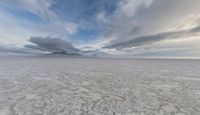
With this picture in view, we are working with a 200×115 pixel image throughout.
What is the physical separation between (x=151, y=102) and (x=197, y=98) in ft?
5.09

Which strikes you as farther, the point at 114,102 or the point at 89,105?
the point at 114,102

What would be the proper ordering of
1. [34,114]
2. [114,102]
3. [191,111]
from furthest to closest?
1. [114,102]
2. [191,111]
3. [34,114]

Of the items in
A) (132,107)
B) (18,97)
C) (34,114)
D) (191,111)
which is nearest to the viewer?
(34,114)

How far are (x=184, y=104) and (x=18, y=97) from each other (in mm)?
4572

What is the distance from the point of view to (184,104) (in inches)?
98.8

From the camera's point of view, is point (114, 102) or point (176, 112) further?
point (114, 102)

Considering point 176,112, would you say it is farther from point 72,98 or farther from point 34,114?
point 34,114

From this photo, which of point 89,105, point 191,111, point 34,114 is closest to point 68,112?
point 89,105

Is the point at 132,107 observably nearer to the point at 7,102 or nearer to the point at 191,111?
the point at 191,111

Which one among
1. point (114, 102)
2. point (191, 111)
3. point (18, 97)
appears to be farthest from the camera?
point (18, 97)

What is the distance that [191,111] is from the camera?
→ 7.22 ft

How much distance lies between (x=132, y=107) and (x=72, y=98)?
170cm

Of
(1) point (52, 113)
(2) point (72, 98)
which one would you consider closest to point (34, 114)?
(1) point (52, 113)

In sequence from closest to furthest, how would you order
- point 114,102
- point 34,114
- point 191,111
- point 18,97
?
point 34,114
point 191,111
point 114,102
point 18,97
